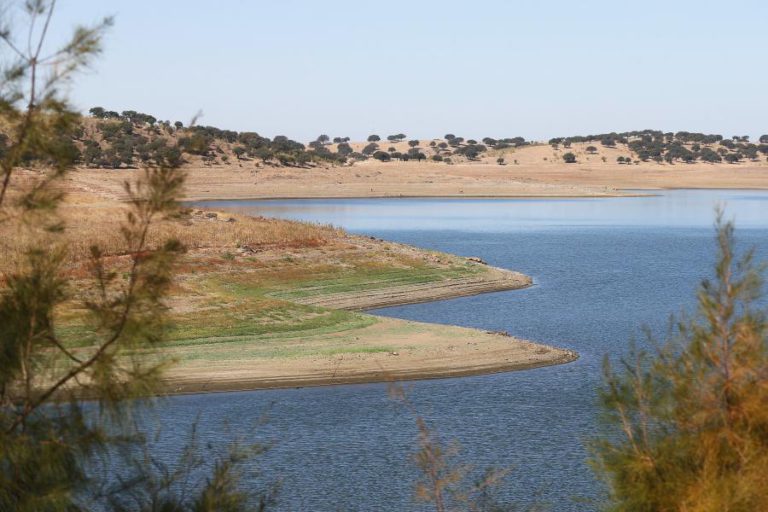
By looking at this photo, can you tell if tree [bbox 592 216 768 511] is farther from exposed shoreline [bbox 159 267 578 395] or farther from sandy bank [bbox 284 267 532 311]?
sandy bank [bbox 284 267 532 311]

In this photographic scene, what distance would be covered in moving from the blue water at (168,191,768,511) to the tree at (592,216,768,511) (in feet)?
4.11

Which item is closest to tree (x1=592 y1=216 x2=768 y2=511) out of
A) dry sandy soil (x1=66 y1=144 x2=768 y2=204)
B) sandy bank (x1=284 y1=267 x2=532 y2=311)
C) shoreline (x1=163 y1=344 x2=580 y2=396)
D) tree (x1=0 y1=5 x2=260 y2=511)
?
tree (x1=0 y1=5 x2=260 y2=511)

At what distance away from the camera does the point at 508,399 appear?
30500 mm

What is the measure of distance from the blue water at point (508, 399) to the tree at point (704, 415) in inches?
49.3

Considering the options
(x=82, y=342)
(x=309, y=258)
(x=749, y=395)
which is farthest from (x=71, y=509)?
(x=309, y=258)

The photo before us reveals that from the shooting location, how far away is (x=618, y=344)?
125ft

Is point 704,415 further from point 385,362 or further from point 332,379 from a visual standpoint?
point 385,362

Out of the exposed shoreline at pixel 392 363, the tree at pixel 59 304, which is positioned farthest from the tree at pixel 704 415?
the exposed shoreline at pixel 392 363

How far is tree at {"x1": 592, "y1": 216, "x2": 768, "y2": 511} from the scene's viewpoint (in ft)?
36.9

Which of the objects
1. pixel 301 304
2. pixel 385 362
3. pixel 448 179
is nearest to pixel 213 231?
pixel 301 304

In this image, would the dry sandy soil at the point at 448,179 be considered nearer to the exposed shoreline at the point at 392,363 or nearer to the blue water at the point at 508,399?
the blue water at the point at 508,399

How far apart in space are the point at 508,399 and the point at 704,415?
18691 millimetres

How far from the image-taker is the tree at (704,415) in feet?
36.9

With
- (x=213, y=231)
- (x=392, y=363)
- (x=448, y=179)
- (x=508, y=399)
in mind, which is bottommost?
(x=508, y=399)
